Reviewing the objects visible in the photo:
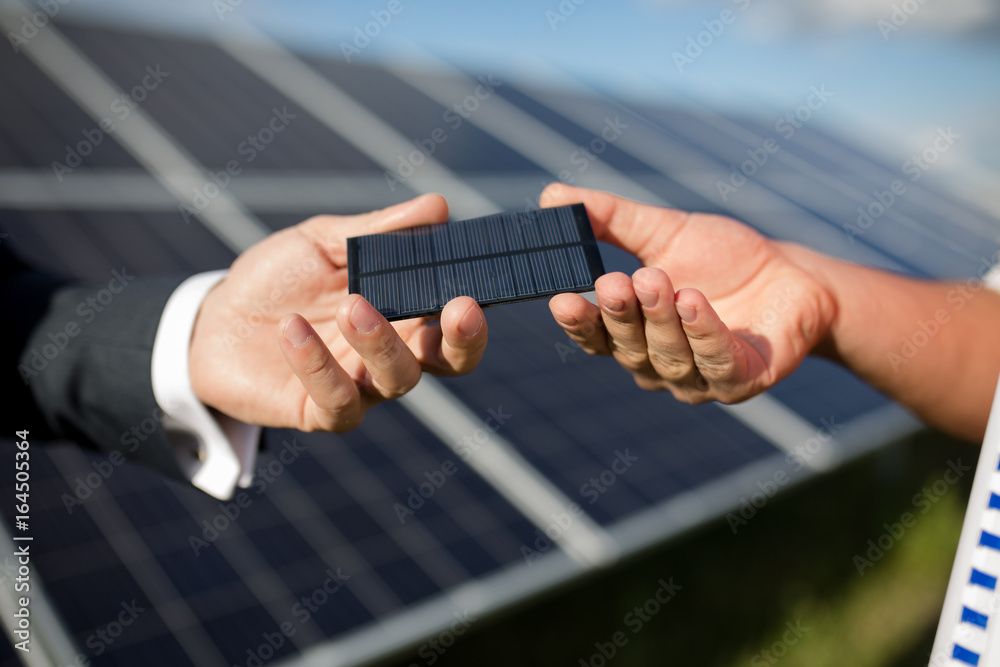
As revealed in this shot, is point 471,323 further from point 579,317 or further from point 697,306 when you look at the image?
point 697,306

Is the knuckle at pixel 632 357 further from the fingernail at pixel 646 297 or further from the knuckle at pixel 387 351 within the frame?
the knuckle at pixel 387 351

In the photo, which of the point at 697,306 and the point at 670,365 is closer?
the point at 697,306

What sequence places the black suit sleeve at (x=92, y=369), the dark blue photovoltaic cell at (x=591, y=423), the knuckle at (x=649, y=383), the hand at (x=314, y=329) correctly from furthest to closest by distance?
the dark blue photovoltaic cell at (x=591, y=423) < the black suit sleeve at (x=92, y=369) < the knuckle at (x=649, y=383) < the hand at (x=314, y=329)

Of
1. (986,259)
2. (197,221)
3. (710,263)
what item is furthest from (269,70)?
(986,259)

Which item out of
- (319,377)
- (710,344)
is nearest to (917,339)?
(710,344)

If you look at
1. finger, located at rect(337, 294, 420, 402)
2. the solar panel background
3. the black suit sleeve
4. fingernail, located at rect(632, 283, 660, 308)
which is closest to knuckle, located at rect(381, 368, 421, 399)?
finger, located at rect(337, 294, 420, 402)

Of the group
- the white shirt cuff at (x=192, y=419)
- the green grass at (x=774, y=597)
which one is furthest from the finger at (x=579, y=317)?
the green grass at (x=774, y=597)

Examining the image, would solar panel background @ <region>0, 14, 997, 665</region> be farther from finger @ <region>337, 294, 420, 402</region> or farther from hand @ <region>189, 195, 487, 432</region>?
finger @ <region>337, 294, 420, 402</region>
